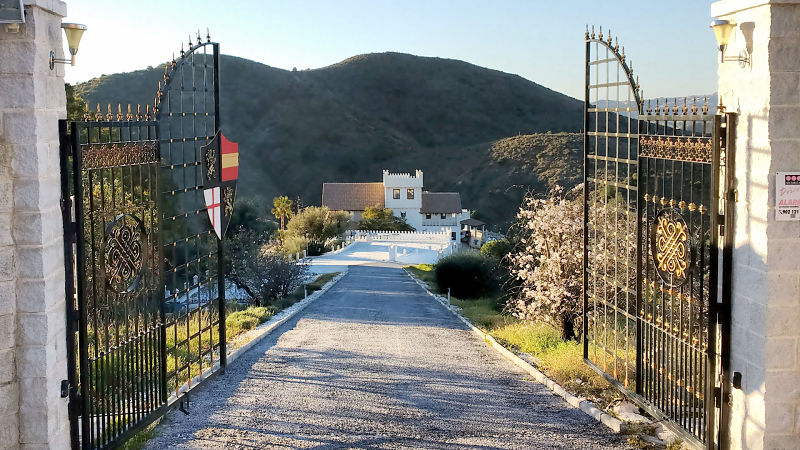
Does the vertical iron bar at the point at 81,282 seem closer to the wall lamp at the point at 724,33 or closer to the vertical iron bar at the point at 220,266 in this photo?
the vertical iron bar at the point at 220,266

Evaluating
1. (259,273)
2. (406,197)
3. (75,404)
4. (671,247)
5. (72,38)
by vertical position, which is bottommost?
(259,273)

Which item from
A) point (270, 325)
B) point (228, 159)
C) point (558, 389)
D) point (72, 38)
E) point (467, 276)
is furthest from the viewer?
point (467, 276)

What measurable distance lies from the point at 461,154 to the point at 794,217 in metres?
71.6

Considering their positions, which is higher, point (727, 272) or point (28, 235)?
point (28, 235)

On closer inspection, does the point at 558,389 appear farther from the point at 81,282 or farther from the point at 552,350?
the point at 81,282

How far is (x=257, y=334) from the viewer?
12656 millimetres

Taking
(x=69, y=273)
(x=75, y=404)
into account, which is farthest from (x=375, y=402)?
(x=69, y=273)

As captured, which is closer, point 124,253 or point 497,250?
point 124,253

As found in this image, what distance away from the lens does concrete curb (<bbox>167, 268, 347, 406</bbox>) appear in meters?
8.02

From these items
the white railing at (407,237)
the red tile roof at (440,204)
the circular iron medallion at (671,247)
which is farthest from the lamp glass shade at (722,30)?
the red tile roof at (440,204)

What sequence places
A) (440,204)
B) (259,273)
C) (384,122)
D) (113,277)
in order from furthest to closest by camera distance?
1. (384,122)
2. (440,204)
3. (259,273)
4. (113,277)

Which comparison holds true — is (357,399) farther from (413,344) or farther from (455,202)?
(455,202)

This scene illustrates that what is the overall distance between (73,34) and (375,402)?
4530 millimetres

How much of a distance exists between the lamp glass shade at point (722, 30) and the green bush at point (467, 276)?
1947 cm
